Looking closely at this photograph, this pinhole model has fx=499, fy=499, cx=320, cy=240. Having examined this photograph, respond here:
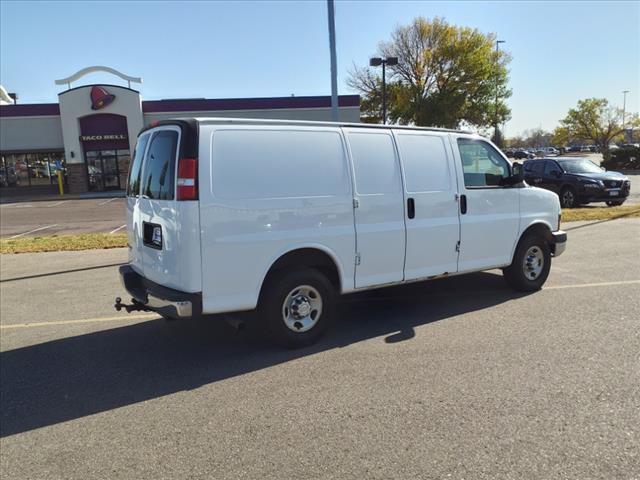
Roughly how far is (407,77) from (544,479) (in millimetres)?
43588

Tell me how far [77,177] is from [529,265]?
30916mm

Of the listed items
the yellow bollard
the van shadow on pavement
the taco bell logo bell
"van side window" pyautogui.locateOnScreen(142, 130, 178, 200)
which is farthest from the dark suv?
the yellow bollard

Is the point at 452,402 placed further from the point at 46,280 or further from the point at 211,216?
the point at 46,280

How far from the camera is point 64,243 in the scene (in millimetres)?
11164

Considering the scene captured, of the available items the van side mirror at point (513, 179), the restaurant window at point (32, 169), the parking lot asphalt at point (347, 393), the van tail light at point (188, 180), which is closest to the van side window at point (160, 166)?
the van tail light at point (188, 180)

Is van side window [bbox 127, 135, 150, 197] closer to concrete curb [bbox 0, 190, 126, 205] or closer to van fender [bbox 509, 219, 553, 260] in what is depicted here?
van fender [bbox 509, 219, 553, 260]

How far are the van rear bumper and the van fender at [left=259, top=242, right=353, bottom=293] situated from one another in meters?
0.62

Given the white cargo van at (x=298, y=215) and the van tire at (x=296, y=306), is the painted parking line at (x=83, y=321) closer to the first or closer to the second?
the white cargo van at (x=298, y=215)

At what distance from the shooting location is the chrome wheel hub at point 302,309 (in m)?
4.65

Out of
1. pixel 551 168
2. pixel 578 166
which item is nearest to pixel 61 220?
pixel 551 168

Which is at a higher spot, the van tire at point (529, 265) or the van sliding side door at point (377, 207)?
the van sliding side door at point (377, 207)

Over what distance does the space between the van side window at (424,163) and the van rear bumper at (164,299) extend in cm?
251

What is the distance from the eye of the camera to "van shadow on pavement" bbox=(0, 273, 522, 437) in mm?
3809

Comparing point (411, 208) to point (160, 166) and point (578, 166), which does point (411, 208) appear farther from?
point (578, 166)
